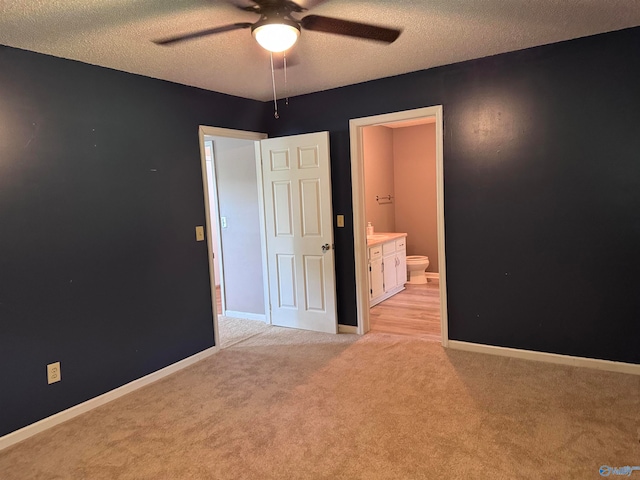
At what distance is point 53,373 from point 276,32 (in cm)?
256

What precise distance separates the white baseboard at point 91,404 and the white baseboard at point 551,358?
2.37m

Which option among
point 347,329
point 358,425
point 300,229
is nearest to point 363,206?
point 300,229

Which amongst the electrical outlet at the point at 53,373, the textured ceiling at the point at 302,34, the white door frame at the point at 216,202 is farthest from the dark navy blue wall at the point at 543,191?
the electrical outlet at the point at 53,373

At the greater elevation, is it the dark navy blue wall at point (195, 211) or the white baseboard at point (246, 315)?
the dark navy blue wall at point (195, 211)

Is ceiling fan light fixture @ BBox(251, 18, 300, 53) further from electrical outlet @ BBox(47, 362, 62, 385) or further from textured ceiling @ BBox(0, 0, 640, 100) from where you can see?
electrical outlet @ BBox(47, 362, 62, 385)

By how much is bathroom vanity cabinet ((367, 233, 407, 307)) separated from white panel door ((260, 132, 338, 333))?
3.09 feet

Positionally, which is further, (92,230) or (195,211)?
(195,211)

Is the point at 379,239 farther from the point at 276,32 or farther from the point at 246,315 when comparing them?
the point at 276,32

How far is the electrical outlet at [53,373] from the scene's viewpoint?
284 cm

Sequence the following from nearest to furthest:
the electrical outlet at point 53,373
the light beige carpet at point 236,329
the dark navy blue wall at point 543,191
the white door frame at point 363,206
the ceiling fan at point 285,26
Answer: the ceiling fan at point 285,26
the electrical outlet at point 53,373
the dark navy blue wall at point 543,191
the white door frame at point 363,206
the light beige carpet at point 236,329

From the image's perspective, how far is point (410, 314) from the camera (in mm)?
4953

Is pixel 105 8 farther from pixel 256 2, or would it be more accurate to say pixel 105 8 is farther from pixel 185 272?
pixel 185 272

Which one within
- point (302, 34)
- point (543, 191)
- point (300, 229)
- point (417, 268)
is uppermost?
point (302, 34)

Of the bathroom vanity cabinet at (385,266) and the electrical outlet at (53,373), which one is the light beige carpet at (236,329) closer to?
the bathroom vanity cabinet at (385,266)
